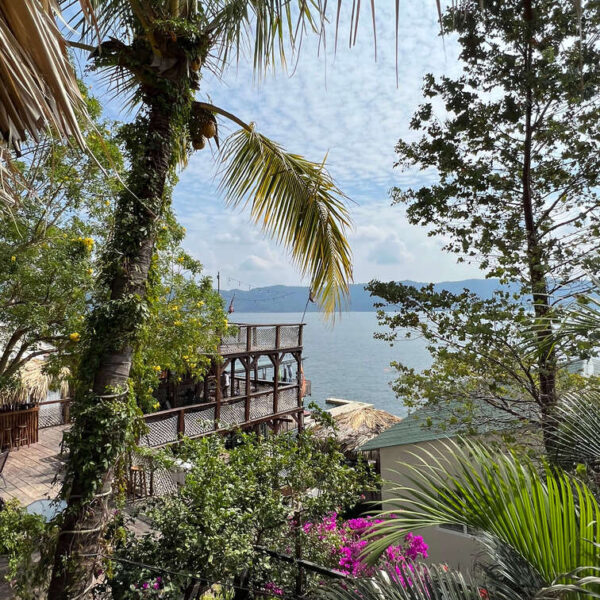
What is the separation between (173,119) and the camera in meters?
2.99

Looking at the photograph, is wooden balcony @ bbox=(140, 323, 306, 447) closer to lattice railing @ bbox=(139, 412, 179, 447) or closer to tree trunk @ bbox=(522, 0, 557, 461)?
lattice railing @ bbox=(139, 412, 179, 447)

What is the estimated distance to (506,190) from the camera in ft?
17.0

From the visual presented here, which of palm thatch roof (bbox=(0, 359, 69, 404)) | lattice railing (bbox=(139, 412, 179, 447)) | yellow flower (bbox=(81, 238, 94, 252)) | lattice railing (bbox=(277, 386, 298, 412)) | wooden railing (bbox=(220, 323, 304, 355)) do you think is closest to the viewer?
yellow flower (bbox=(81, 238, 94, 252))

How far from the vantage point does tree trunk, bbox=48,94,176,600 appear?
2533mm

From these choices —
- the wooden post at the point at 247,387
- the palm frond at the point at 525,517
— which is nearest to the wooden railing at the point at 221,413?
the wooden post at the point at 247,387

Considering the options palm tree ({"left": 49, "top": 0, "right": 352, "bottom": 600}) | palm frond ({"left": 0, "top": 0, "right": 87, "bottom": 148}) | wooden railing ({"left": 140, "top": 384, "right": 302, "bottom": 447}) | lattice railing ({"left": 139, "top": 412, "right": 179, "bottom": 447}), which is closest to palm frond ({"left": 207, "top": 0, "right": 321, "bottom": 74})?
palm tree ({"left": 49, "top": 0, "right": 352, "bottom": 600})

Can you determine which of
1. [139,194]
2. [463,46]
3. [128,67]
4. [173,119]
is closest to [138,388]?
[139,194]

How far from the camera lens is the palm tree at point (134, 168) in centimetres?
257

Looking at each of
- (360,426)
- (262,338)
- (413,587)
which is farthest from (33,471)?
(360,426)

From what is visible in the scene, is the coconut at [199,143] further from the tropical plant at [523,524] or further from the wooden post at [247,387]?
the wooden post at [247,387]

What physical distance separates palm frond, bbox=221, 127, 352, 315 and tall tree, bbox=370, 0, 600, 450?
5.65ft

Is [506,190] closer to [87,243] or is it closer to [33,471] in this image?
[87,243]

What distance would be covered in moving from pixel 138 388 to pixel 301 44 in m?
2.57

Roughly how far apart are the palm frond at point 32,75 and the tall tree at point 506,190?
4367mm
